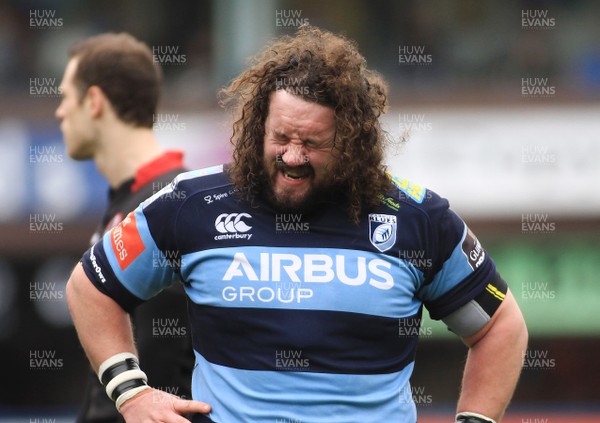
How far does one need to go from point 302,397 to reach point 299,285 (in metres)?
0.32

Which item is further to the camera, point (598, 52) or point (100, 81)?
point (598, 52)

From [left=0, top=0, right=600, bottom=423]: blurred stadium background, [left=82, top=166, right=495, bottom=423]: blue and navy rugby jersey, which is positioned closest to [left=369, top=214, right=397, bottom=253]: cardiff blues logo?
[left=82, top=166, right=495, bottom=423]: blue and navy rugby jersey

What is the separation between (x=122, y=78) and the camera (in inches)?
193

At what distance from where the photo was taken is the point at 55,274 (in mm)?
10602

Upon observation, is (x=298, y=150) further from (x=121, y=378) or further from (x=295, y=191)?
(x=121, y=378)

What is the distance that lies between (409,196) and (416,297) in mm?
308

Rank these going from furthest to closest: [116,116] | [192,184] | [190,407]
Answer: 1. [116,116]
2. [192,184]
3. [190,407]

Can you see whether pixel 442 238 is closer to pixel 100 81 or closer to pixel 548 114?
pixel 100 81

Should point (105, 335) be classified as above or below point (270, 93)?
below

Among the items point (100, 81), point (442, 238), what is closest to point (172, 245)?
point (442, 238)

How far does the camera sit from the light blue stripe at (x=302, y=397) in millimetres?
3418

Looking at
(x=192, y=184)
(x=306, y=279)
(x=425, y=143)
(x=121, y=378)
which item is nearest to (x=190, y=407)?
(x=121, y=378)

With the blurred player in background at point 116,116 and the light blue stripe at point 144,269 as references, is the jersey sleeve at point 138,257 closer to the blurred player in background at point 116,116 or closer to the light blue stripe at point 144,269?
the light blue stripe at point 144,269

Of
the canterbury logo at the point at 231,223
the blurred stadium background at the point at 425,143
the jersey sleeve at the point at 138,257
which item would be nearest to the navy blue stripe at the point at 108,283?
the jersey sleeve at the point at 138,257
